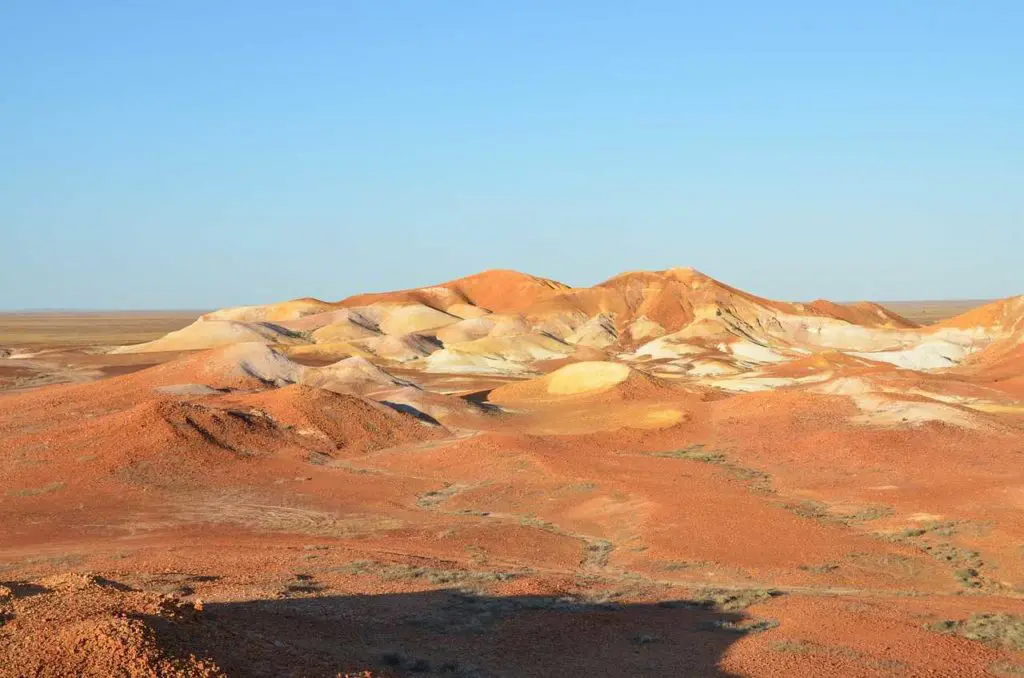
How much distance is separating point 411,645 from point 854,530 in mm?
15038

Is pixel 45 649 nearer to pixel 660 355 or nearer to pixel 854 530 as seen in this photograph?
pixel 854 530

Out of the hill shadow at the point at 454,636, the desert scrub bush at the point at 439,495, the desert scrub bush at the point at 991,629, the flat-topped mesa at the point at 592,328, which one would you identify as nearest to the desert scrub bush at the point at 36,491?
the desert scrub bush at the point at 439,495

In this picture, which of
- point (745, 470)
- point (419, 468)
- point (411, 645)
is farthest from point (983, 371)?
point (411, 645)

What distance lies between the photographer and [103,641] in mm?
10758

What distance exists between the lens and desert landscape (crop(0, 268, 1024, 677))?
13945mm

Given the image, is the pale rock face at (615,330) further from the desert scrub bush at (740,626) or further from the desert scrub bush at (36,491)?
the desert scrub bush at (740,626)

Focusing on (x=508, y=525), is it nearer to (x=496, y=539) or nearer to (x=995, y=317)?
(x=496, y=539)

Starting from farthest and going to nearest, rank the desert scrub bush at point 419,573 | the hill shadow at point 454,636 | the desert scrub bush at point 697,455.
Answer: the desert scrub bush at point 697,455 < the desert scrub bush at point 419,573 < the hill shadow at point 454,636

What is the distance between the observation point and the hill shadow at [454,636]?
1221cm

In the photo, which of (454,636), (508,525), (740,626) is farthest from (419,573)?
(508,525)

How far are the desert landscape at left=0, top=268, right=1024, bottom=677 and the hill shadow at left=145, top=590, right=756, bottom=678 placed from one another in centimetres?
6

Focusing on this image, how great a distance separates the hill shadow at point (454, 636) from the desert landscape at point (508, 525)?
6cm

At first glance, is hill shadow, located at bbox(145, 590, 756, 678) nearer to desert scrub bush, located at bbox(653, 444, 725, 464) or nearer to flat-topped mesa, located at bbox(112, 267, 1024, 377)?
desert scrub bush, located at bbox(653, 444, 725, 464)

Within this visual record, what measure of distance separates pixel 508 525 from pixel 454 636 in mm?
11236
